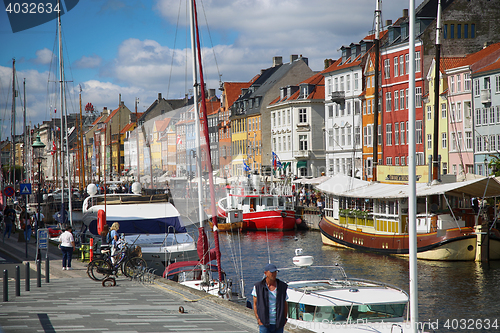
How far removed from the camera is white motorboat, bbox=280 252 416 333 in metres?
15.0

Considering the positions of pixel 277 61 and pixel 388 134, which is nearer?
pixel 388 134

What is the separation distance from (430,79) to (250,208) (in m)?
21.0

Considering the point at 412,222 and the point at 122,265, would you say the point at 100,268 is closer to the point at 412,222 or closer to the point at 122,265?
the point at 122,265

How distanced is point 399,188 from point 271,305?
1128 inches

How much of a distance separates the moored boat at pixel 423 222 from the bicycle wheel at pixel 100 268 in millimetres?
18058

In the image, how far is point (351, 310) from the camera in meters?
15.2

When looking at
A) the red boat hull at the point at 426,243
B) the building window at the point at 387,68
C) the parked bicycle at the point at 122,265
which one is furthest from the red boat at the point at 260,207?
the parked bicycle at the point at 122,265

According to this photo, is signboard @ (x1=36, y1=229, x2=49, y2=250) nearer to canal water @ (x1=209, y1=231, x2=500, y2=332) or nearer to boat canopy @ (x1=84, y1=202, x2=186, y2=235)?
boat canopy @ (x1=84, y1=202, x2=186, y2=235)

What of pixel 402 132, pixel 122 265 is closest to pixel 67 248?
pixel 122 265

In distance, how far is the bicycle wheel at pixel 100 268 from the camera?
736 inches

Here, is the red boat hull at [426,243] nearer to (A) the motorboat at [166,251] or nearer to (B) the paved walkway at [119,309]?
(A) the motorboat at [166,251]

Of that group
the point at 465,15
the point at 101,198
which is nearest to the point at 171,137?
the point at 101,198

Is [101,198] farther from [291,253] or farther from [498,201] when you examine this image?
[498,201]

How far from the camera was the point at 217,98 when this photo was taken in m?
118
